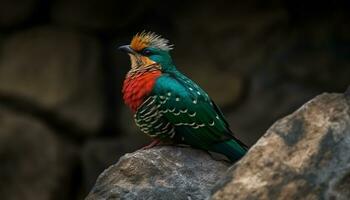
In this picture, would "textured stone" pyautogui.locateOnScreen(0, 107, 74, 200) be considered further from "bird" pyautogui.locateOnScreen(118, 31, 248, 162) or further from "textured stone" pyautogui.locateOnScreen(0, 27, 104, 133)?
"bird" pyautogui.locateOnScreen(118, 31, 248, 162)

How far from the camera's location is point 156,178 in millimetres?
3879

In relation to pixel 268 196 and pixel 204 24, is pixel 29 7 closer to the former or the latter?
pixel 204 24

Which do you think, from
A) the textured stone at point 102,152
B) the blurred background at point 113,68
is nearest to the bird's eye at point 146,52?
the blurred background at point 113,68

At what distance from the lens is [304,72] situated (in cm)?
701

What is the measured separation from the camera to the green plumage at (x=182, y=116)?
4.45 m

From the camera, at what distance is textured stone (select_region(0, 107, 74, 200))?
7.36 m

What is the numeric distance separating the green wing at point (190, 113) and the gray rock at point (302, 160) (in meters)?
1.24

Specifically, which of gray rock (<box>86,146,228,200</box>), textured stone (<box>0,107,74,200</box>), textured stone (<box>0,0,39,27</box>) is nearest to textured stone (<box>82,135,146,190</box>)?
textured stone (<box>0,107,74,200</box>)

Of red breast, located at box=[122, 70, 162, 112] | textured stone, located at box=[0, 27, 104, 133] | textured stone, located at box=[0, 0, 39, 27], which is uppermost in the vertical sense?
textured stone, located at box=[0, 0, 39, 27]

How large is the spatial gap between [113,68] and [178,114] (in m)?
3.06

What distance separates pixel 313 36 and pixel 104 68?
157 cm

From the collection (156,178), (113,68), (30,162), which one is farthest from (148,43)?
(30,162)

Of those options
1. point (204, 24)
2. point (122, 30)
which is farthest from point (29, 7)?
point (204, 24)

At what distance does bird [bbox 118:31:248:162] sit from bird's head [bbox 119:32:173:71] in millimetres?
105
